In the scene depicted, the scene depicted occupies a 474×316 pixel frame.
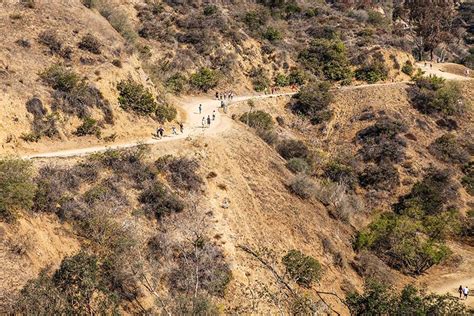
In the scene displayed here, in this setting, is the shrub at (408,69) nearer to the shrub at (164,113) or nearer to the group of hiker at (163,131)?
the shrub at (164,113)

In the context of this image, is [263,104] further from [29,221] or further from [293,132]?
[29,221]

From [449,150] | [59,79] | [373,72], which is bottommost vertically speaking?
[449,150]

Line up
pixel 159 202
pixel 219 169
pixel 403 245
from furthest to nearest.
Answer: pixel 403 245, pixel 219 169, pixel 159 202

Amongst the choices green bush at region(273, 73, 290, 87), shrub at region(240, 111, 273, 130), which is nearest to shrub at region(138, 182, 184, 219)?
shrub at region(240, 111, 273, 130)

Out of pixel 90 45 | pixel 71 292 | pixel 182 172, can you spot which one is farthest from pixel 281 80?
pixel 71 292

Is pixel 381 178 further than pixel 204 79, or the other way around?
pixel 204 79

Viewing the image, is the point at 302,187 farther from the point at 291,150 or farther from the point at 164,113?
the point at 164,113

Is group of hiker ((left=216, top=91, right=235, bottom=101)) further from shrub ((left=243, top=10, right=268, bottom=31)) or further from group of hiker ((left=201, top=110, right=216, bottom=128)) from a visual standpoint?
shrub ((left=243, top=10, right=268, bottom=31))
